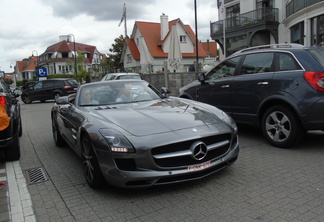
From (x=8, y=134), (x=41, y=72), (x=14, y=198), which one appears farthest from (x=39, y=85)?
(x=14, y=198)

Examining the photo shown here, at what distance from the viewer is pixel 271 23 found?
23859mm

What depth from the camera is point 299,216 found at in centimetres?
291

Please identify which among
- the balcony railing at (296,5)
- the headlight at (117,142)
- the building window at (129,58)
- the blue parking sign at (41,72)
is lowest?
the headlight at (117,142)

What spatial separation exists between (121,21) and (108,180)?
46503mm

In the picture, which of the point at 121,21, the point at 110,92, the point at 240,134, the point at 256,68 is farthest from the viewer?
the point at 121,21

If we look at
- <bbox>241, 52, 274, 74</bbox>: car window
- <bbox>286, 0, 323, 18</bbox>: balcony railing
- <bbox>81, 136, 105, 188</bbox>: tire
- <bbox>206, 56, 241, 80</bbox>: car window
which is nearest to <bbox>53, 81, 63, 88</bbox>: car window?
<bbox>286, 0, 323, 18</bbox>: balcony railing

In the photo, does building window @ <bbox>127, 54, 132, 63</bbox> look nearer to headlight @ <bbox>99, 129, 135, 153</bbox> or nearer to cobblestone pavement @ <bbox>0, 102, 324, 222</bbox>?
cobblestone pavement @ <bbox>0, 102, 324, 222</bbox>

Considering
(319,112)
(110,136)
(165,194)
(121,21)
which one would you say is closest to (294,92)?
(319,112)

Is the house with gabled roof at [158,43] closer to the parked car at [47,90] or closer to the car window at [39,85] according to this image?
the parked car at [47,90]

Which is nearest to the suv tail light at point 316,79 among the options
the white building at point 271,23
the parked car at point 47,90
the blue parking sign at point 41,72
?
the white building at point 271,23

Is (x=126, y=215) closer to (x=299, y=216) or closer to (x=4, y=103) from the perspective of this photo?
(x=299, y=216)

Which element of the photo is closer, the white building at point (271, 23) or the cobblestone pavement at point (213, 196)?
the cobblestone pavement at point (213, 196)

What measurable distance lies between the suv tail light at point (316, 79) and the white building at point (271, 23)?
14689mm

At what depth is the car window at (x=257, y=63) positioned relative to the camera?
18.3 feet
